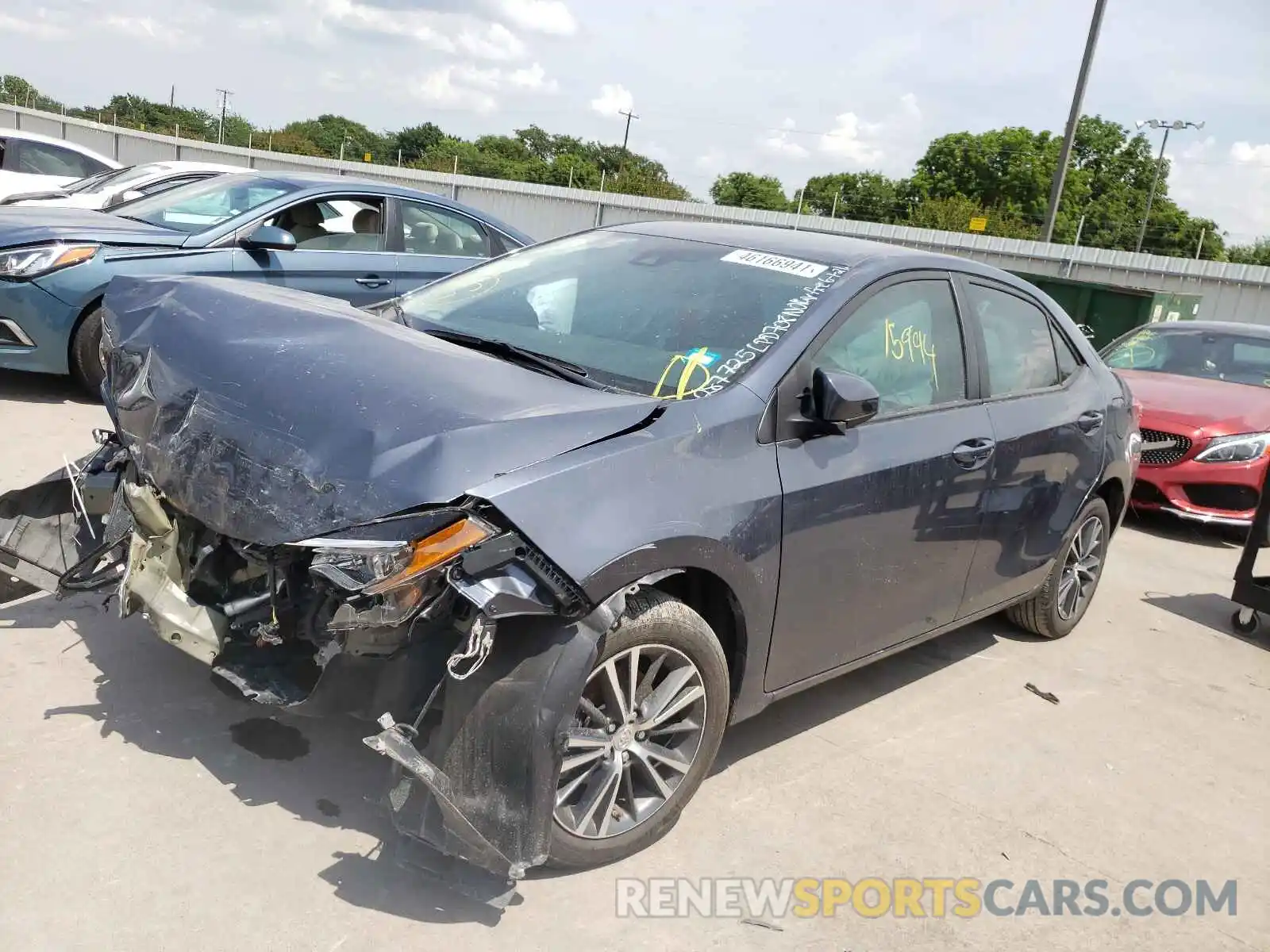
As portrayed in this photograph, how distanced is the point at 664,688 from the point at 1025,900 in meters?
1.26

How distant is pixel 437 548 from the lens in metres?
2.47

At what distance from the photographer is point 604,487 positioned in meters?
2.70

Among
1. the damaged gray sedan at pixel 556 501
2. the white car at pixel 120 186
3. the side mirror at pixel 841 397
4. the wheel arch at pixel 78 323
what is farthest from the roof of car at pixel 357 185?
the side mirror at pixel 841 397

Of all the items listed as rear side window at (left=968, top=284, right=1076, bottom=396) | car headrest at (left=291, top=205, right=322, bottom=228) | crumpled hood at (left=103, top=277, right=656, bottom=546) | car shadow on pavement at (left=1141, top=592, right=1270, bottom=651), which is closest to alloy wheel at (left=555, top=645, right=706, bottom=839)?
crumpled hood at (left=103, top=277, right=656, bottom=546)

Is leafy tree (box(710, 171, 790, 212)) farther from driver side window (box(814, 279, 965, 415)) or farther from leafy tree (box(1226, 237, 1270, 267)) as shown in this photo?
driver side window (box(814, 279, 965, 415))

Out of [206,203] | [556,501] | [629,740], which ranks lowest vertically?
[629,740]

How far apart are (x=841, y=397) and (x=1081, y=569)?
A: 8.86ft

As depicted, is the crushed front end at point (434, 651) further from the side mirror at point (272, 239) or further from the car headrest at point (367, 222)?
the car headrest at point (367, 222)

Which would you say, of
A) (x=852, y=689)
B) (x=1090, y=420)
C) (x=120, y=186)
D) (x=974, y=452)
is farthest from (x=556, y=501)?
(x=120, y=186)

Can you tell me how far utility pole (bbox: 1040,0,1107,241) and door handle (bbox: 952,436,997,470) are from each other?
1911cm

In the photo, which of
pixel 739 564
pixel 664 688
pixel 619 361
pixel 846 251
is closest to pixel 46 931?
pixel 664 688

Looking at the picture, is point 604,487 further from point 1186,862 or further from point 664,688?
point 1186,862

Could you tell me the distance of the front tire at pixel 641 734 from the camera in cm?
281

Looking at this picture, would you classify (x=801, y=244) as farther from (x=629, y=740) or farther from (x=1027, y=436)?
(x=629, y=740)
